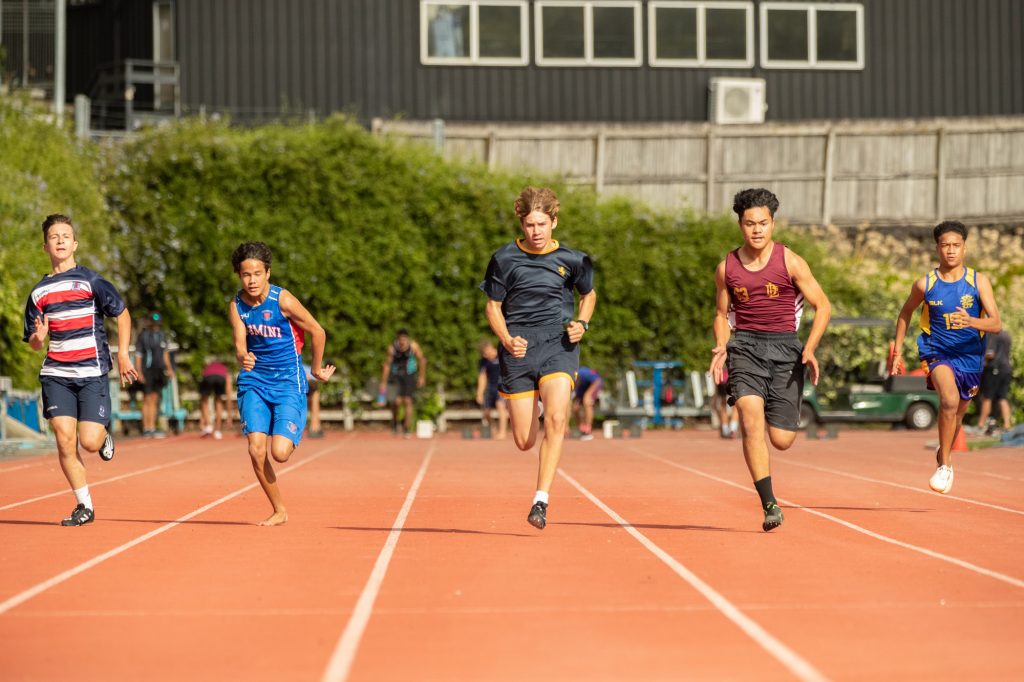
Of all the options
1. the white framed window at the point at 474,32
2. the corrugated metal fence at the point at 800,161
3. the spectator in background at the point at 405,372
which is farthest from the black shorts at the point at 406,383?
the white framed window at the point at 474,32

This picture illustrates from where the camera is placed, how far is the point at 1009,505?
1136cm

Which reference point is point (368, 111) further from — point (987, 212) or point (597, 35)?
point (987, 212)

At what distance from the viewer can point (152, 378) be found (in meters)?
23.2

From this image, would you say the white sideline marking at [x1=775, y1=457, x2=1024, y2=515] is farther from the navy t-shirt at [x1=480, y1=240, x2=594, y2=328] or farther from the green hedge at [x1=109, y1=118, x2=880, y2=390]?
the green hedge at [x1=109, y1=118, x2=880, y2=390]

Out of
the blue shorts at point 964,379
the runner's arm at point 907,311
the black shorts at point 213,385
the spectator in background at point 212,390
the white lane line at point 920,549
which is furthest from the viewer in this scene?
the black shorts at point 213,385

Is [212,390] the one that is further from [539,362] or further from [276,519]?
[539,362]

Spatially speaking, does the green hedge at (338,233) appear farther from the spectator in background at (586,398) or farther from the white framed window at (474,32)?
the white framed window at (474,32)

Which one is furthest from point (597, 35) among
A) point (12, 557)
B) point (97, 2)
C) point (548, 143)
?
point (12, 557)

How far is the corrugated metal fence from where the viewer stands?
29.0 m

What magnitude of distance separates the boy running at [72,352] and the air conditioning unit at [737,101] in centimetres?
2321

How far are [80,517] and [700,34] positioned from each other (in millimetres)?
24761

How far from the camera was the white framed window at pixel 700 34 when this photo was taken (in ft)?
106

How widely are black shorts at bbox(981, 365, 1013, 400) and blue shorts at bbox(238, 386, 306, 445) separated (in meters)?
15.1

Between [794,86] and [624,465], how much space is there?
720 inches
